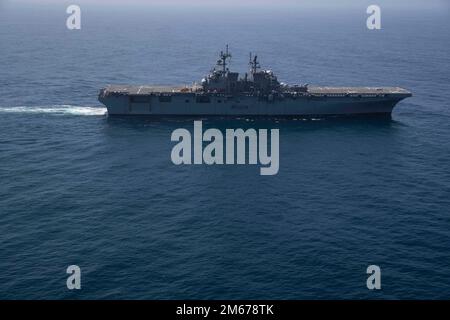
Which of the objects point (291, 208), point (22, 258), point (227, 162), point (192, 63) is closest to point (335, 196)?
point (291, 208)

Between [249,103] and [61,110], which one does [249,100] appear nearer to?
[249,103]

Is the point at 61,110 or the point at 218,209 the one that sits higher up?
the point at 61,110

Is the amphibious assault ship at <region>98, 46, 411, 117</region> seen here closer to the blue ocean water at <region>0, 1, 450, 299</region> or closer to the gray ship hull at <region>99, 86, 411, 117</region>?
the gray ship hull at <region>99, 86, 411, 117</region>

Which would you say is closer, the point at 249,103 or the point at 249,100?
the point at 249,100

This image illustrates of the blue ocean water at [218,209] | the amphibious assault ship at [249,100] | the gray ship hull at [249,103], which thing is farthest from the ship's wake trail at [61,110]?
the amphibious assault ship at [249,100]

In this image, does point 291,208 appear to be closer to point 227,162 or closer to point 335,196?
point 335,196

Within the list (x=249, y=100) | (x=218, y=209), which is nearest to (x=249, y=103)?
(x=249, y=100)
